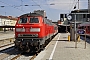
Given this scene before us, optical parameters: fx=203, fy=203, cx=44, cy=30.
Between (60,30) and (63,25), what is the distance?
5159 mm

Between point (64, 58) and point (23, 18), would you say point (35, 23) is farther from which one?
point (64, 58)

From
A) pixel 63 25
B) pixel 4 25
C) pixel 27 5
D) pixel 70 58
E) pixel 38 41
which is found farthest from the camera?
pixel 63 25

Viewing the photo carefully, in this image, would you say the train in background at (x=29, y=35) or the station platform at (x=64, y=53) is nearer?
the station platform at (x=64, y=53)

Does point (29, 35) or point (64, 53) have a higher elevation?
point (29, 35)

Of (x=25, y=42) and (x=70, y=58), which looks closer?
(x=70, y=58)

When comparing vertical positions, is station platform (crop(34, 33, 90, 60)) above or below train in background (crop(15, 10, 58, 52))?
below

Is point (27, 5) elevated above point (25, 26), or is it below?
above

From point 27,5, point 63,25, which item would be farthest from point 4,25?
point 27,5

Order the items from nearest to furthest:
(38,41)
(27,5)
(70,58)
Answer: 1. (70,58)
2. (38,41)
3. (27,5)

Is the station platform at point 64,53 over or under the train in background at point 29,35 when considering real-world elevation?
under

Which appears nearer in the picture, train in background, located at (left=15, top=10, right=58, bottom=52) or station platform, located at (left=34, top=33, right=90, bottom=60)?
station platform, located at (left=34, top=33, right=90, bottom=60)

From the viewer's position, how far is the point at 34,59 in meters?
13.3

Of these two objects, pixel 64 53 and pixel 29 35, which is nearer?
pixel 29 35

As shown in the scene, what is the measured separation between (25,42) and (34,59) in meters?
2.18
